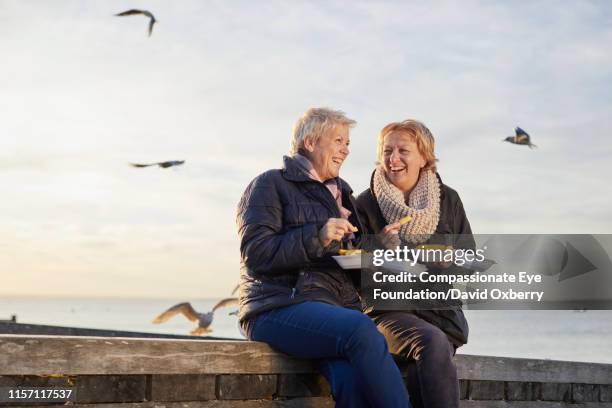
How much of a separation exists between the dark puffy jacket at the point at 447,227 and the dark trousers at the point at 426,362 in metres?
0.13

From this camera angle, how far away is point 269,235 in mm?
4219

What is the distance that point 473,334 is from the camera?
221 ft

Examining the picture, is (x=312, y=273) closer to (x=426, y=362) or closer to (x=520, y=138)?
(x=426, y=362)

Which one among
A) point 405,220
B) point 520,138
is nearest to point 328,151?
point 405,220

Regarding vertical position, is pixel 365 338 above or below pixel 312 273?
below

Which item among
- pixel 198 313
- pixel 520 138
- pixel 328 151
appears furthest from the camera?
pixel 198 313

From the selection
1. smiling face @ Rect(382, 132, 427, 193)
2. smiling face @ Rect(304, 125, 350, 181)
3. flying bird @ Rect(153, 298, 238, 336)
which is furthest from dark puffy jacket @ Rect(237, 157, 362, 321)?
flying bird @ Rect(153, 298, 238, 336)

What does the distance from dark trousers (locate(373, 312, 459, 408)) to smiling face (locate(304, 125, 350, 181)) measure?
79 centimetres

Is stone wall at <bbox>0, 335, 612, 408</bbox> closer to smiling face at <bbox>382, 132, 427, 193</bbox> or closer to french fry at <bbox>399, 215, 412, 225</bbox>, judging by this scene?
french fry at <bbox>399, 215, 412, 225</bbox>

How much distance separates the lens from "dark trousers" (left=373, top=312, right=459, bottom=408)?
438 cm

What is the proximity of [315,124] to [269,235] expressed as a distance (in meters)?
0.64

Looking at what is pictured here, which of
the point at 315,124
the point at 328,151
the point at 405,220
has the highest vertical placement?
the point at 315,124

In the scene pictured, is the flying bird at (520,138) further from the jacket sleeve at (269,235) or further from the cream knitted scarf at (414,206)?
the jacket sleeve at (269,235)

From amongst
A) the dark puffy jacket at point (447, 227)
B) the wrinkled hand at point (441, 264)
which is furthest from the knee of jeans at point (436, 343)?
the wrinkled hand at point (441, 264)
